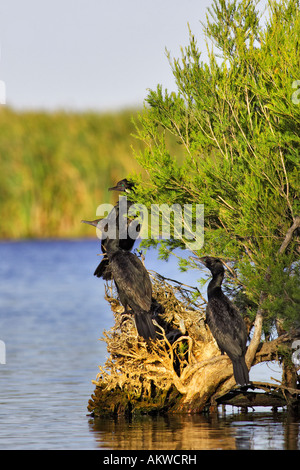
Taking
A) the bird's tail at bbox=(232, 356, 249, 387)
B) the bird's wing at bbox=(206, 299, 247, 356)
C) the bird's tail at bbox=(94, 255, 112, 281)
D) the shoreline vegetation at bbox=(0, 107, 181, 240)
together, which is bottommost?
the bird's tail at bbox=(232, 356, 249, 387)

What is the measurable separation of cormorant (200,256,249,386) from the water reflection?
634 millimetres

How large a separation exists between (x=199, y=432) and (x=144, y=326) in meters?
1.58

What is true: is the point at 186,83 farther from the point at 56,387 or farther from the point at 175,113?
the point at 56,387

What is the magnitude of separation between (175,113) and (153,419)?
407cm

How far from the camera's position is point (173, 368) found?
37.1ft

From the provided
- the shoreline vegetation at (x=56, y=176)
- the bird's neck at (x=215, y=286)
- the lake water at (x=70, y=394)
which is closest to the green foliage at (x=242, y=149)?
the bird's neck at (x=215, y=286)

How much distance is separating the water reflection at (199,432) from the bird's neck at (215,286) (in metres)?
1.60

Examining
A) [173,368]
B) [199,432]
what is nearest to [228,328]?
[173,368]

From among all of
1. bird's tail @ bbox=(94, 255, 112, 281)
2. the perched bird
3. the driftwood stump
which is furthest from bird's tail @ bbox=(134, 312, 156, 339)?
bird's tail @ bbox=(94, 255, 112, 281)

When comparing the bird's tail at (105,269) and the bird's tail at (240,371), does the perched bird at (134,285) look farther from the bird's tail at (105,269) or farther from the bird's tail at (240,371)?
the bird's tail at (240,371)

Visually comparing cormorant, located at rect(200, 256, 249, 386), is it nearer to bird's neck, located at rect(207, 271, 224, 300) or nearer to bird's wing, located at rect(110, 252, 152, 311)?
bird's neck, located at rect(207, 271, 224, 300)

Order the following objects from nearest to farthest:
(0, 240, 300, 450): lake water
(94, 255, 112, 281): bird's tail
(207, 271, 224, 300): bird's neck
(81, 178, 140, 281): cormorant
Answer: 1. (0, 240, 300, 450): lake water
2. (207, 271, 224, 300): bird's neck
3. (81, 178, 140, 281): cormorant
4. (94, 255, 112, 281): bird's tail

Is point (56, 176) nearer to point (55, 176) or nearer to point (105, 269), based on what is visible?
point (55, 176)

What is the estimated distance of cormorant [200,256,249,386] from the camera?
35.1ft
